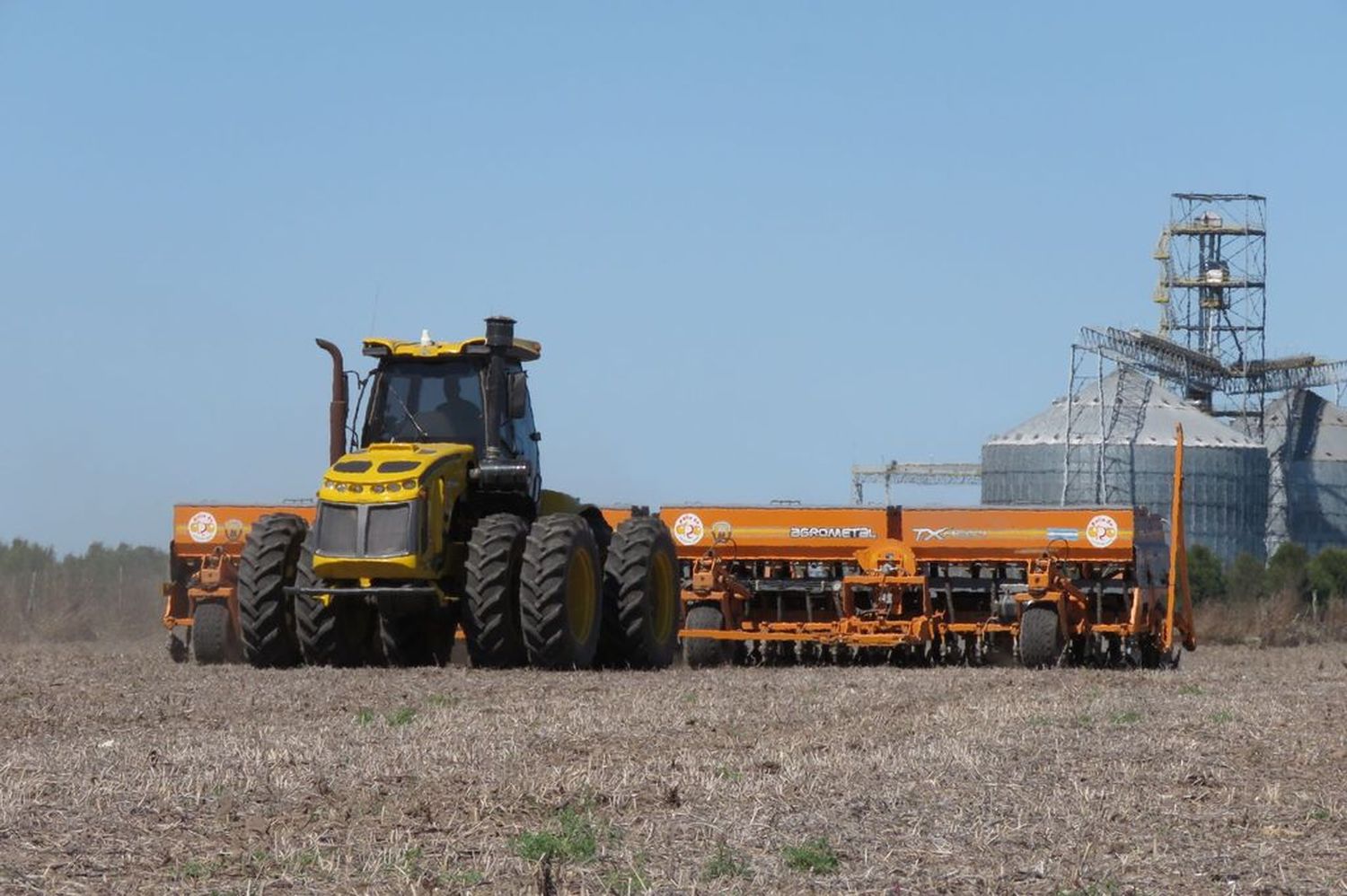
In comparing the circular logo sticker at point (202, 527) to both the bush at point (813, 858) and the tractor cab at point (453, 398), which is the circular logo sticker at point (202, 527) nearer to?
the tractor cab at point (453, 398)

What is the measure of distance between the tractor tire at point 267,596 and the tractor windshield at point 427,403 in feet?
4.18

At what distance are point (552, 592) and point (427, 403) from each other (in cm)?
231

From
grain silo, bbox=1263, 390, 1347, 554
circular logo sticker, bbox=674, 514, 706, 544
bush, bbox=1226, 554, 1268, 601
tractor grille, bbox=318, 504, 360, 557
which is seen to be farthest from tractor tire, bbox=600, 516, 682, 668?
grain silo, bbox=1263, 390, 1347, 554

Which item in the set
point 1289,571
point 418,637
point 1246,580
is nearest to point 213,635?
point 418,637

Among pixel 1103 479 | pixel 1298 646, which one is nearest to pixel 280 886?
pixel 1298 646

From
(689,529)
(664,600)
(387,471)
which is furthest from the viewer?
(689,529)

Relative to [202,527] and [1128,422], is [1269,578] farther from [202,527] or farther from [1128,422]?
[202,527]

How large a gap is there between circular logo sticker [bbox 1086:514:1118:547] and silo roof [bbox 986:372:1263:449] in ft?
127

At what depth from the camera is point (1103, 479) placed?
195 feet

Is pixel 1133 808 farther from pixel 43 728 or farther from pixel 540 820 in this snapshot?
pixel 43 728

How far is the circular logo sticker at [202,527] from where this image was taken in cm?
2191

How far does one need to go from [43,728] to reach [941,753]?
17.0 ft

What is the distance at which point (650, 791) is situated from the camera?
30.6ft

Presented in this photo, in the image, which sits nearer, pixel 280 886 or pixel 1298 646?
pixel 280 886
